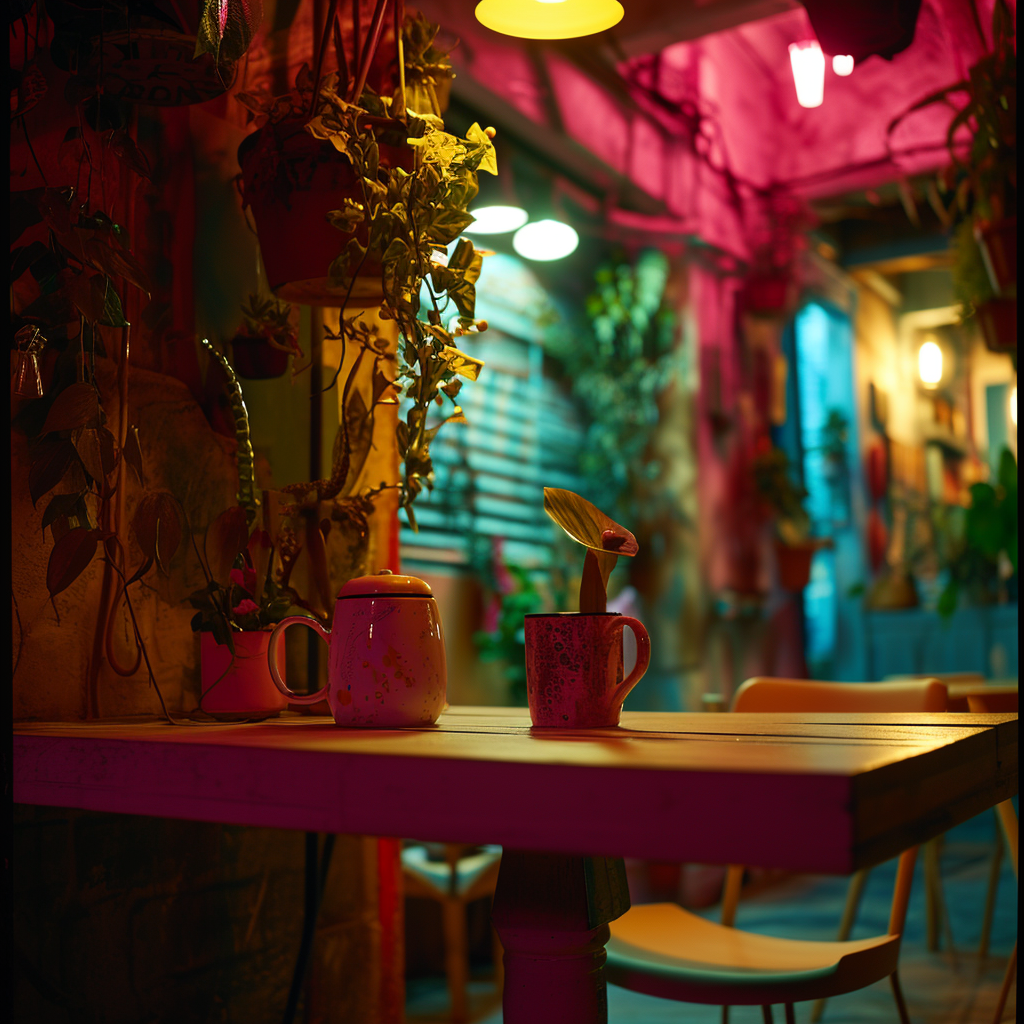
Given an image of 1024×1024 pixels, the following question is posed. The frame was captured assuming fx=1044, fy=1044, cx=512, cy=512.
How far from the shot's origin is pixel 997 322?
2742mm

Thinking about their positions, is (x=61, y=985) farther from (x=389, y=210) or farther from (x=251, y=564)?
(x=389, y=210)

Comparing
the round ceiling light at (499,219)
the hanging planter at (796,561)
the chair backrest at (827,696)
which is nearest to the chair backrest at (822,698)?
the chair backrest at (827,696)

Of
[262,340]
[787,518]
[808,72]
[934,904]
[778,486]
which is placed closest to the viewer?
[262,340]

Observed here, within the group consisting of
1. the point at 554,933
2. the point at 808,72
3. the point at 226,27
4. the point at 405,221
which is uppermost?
the point at 808,72

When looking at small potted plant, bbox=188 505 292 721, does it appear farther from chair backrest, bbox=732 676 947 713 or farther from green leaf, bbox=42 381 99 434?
chair backrest, bbox=732 676 947 713

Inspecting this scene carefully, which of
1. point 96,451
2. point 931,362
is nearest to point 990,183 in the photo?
point 96,451

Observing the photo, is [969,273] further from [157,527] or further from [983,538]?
[157,527]

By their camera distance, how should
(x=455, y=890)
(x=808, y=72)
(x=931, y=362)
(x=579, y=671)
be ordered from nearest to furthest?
1. (x=579, y=671)
2. (x=455, y=890)
3. (x=808, y=72)
4. (x=931, y=362)

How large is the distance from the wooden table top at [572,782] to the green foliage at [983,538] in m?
1.89

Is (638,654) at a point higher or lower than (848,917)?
higher

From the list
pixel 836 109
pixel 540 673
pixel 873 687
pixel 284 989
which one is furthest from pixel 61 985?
pixel 836 109

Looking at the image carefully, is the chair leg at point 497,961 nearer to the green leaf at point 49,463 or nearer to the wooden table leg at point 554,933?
the wooden table leg at point 554,933

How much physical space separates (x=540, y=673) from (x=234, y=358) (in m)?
0.67

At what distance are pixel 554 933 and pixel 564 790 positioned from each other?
0.31 m
